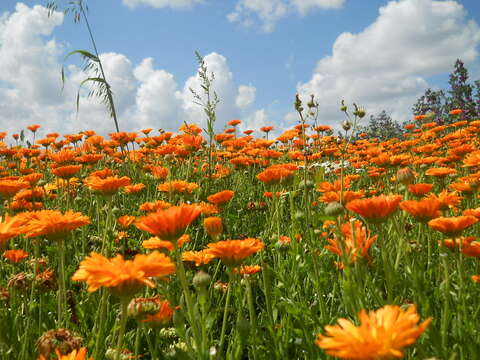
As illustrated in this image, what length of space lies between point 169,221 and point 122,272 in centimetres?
24

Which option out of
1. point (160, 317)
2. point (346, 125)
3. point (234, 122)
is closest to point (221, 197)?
point (346, 125)

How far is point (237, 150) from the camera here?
541 centimetres

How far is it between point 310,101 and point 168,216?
1.68m

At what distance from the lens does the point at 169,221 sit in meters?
1.11

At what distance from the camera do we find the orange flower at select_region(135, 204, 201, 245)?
110 cm

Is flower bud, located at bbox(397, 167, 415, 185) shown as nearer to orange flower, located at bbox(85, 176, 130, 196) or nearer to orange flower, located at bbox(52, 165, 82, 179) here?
orange flower, located at bbox(85, 176, 130, 196)

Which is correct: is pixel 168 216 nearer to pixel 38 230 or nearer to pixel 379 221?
pixel 38 230

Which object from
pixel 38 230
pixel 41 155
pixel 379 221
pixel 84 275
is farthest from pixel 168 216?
pixel 41 155

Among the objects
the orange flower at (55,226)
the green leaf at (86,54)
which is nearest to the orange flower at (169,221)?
the orange flower at (55,226)

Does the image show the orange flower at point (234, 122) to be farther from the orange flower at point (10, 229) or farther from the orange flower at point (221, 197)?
the orange flower at point (10, 229)

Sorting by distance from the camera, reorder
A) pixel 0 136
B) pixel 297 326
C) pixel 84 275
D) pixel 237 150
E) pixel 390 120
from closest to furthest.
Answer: pixel 84 275, pixel 297 326, pixel 237 150, pixel 0 136, pixel 390 120

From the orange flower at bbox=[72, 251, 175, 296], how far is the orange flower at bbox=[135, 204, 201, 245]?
0.16 meters

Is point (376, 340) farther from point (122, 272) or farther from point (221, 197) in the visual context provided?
point (221, 197)

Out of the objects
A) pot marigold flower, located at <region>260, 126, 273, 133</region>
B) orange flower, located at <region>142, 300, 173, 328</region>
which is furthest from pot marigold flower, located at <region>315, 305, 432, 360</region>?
pot marigold flower, located at <region>260, 126, 273, 133</region>
